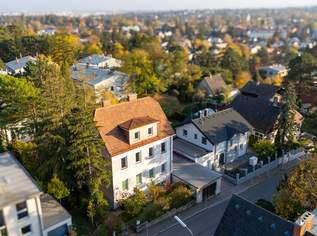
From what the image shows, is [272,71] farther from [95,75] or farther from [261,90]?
[95,75]

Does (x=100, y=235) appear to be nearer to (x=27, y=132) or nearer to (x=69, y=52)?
(x=27, y=132)

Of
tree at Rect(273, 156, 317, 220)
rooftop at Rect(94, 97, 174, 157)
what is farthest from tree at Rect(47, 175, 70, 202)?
tree at Rect(273, 156, 317, 220)

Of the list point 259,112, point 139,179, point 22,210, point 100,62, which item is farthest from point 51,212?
point 100,62

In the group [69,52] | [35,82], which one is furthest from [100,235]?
[69,52]

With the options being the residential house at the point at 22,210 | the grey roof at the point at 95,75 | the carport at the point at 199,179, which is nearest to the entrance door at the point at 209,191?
the carport at the point at 199,179

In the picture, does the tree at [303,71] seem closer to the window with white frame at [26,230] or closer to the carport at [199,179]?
the carport at [199,179]

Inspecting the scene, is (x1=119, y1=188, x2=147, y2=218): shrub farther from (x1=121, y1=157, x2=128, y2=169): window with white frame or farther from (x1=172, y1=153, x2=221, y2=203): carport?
(x1=172, y1=153, x2=221, y2=203): carport
